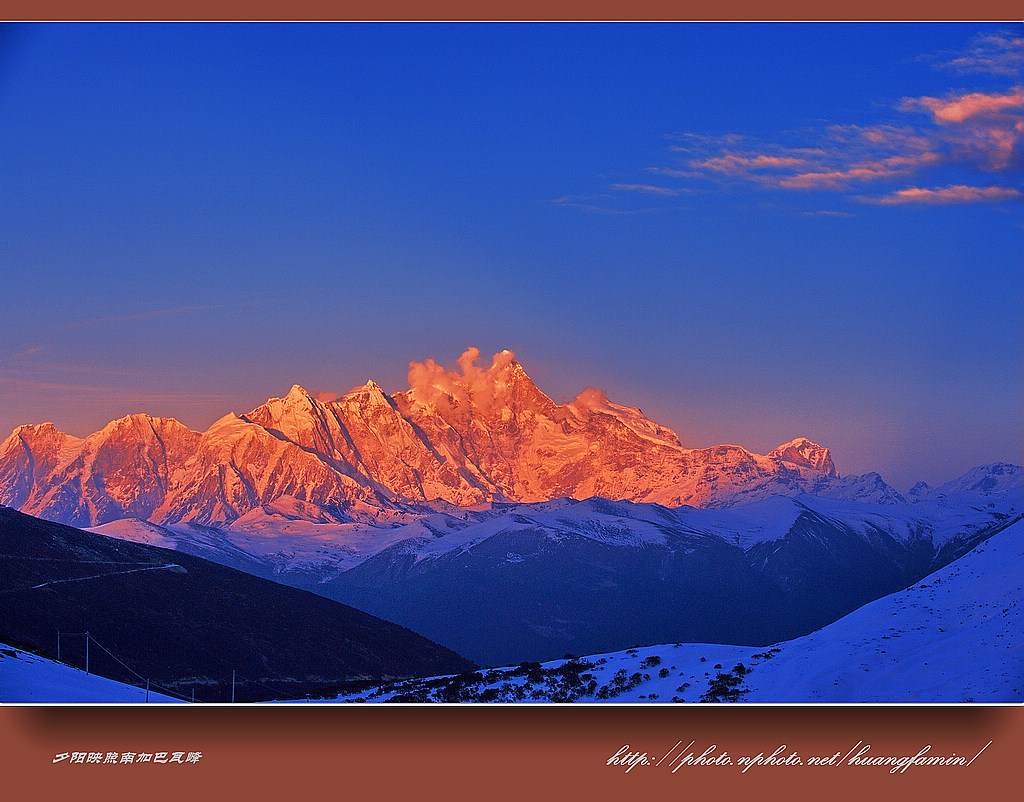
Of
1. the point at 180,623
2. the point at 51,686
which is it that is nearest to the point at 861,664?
the point at 51,686

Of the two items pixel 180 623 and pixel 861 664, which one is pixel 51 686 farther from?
pixel 180 623

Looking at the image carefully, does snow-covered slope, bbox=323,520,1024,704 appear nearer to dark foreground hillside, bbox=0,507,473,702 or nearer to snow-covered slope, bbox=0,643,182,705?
snow-covered slope, bbox=0,643,182,705

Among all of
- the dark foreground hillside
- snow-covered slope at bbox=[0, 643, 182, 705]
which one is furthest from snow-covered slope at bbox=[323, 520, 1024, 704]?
the dark foreground hillside

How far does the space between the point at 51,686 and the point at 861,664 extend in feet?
76.4

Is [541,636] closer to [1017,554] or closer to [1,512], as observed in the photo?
[1,512]

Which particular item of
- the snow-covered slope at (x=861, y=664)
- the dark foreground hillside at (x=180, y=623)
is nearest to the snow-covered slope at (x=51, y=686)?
the snow-covered slope at (x=861, y=664)

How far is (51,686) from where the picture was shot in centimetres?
3291

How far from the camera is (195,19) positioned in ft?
106

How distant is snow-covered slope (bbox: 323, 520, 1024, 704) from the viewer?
3103 centimetres

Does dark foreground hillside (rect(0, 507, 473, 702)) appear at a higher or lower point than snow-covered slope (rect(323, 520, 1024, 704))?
lower

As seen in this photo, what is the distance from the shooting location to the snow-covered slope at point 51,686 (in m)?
31.4

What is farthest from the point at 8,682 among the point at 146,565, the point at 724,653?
the point at 146,565

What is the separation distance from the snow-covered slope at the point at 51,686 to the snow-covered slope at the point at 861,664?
7888 millimetres

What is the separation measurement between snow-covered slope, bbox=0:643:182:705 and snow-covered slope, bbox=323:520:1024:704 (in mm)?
7888
